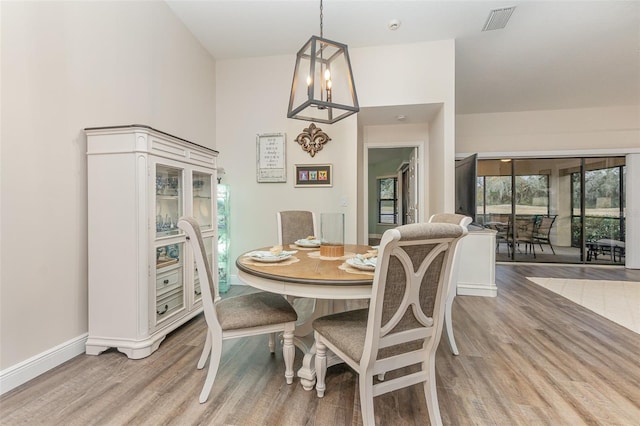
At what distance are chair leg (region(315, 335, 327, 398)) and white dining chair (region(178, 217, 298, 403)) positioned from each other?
7.5 inches

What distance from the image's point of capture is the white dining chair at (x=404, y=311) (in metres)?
1.11

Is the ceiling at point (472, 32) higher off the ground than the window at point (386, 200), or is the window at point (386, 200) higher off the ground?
the ceiling at point (472, 32)

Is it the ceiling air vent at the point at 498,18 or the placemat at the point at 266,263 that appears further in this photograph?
the ceiling air vent at the point at 498,18

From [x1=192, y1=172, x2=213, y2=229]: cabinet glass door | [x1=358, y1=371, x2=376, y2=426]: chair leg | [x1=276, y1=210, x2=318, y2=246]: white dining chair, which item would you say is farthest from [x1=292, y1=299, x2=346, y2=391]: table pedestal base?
[x1=192, y1=172, x2=213, y2=229]: cabinet glass door

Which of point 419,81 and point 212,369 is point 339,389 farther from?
point 419,81

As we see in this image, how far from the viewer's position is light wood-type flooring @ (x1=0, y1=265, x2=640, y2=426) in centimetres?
145

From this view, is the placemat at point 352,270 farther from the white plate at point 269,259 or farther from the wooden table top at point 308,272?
the white plate at point 269,259

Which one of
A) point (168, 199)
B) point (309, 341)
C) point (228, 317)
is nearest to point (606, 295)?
point (309, 341)

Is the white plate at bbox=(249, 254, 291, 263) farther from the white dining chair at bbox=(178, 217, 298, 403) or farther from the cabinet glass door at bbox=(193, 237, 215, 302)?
the cabinet glass door at bbox=(193, 237, 215, 302)

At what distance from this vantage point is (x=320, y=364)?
156 cm

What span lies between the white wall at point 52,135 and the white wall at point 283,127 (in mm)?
1368

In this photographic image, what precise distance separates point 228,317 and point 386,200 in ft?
29.2

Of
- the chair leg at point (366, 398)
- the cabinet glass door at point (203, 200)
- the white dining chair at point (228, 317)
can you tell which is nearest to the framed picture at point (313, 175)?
the cabinet glass door at point (203, 200)

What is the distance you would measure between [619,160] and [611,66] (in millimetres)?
2253
